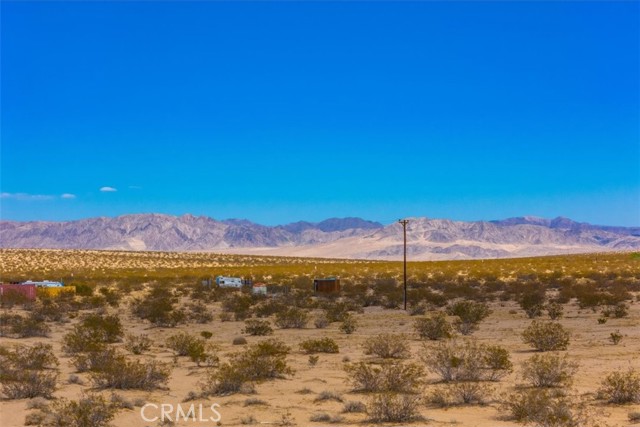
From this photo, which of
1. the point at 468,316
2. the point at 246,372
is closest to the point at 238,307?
the point at 468,316

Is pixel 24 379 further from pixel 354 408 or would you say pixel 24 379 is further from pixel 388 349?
pixel 388 349

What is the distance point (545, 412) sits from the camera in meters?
12.0

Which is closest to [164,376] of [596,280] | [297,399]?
[297,399]

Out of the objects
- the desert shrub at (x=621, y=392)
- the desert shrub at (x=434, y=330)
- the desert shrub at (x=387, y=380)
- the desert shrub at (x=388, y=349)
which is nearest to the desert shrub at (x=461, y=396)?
the desert shrub at (x=387, y=380)

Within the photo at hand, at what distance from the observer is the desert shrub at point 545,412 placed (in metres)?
11.2

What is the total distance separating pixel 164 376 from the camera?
1630cm

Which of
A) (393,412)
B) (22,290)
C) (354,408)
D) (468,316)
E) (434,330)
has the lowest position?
(354,408)

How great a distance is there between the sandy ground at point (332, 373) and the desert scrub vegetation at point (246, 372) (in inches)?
11.7

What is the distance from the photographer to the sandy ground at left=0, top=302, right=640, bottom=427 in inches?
518

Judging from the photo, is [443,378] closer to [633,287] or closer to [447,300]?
[447,300]

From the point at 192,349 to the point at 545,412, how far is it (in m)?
11.4

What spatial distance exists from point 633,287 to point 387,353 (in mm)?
34180

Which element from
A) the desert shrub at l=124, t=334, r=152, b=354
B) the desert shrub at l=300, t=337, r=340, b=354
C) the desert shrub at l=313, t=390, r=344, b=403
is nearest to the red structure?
the desert shrub at l=124, t=334, r=152, b=354

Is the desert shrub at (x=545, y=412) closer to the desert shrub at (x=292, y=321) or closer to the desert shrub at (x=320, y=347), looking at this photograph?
the desert shrub at (x=320, y=347)
